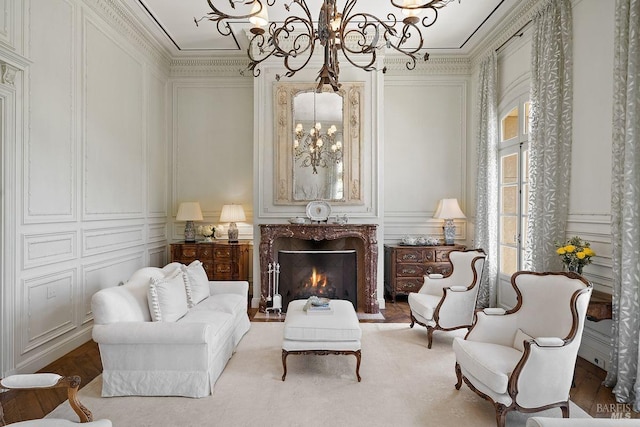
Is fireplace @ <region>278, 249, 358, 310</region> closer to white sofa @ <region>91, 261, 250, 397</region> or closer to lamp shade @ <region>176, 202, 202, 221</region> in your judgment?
lamp shade @ <region>176, 202, 202, 221</region>

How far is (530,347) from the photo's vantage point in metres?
2.50

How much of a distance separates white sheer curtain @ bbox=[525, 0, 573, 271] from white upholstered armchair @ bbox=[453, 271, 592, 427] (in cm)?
107

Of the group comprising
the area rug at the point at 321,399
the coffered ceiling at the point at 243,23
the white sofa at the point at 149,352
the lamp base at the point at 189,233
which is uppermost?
the coffered ceiling at the point at 243,23

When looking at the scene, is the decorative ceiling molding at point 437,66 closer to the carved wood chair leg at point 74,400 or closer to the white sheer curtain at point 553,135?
the white sheer curtain at point 553,135

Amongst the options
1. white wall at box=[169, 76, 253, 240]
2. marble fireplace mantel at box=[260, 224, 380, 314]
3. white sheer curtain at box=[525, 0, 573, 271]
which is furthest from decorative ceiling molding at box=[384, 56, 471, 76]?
marble fireplace mantel at box=[260, 224, 380, 314]

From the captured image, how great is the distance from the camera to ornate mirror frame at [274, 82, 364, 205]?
5.71 metres

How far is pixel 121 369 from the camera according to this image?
3.00 meters

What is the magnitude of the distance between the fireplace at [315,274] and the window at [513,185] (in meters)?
2.08

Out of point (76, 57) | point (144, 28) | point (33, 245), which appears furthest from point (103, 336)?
point (144, 28)

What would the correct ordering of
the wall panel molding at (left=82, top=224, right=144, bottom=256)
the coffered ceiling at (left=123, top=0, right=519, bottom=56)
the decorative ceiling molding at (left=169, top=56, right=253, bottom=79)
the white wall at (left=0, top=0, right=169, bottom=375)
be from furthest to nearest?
the decorative ceiling molding at (left=169, top=56, right=253, bottom=79) → the coffered ceiling at (left=123, top=0, right=519, bottom=56) → the wall panel molding at (left=82, top=224, right=144, bottom=256) → the white wall at (left=0, top=0, right=169, bottom=375)

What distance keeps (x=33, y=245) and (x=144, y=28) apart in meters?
3.34

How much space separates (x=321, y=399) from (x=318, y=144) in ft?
11.9

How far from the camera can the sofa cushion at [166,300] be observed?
3244mm

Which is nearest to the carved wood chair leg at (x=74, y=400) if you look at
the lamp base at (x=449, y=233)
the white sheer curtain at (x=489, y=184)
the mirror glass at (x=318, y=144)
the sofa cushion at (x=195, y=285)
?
the sofa cushion at (x=195, y=285)
